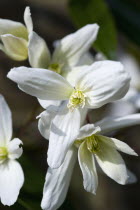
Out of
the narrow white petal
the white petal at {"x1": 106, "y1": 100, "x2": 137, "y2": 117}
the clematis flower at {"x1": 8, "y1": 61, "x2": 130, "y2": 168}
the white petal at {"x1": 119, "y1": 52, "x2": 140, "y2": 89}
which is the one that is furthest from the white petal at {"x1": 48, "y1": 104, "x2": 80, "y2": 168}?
the white petal at {"x1": 106, "y1": 100, "x2": 137, "y2": 117}

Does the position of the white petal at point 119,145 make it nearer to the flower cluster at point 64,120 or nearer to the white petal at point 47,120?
the flower cluster at point 64,120

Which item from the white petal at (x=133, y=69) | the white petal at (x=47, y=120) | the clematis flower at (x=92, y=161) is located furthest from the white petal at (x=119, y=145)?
the white petal at (x=133, y=69)

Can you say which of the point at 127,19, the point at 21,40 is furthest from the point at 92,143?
the point at 127,19

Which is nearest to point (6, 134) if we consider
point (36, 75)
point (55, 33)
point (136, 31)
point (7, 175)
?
point (7, 175)

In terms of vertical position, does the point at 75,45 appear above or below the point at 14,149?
above

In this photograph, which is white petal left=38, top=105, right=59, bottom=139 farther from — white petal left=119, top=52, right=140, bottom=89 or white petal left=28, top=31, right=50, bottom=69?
white petal left=119, top=52, right=140, bottom=89

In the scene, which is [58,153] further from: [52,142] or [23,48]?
[23,48]

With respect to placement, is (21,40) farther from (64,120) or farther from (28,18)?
(64,120)
